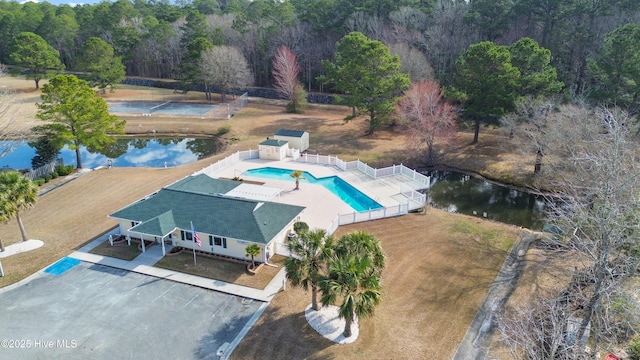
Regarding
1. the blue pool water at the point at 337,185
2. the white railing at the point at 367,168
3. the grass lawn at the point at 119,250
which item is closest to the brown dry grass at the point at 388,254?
the grass lawn at the point at 119,250

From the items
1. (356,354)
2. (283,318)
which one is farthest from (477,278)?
(283,318)

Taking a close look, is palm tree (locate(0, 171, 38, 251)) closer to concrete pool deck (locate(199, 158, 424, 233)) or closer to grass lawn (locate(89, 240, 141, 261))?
grass lawn (locate(89, 240, 141, 261))

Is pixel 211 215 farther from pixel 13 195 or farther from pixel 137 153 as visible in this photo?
pixel 137 153

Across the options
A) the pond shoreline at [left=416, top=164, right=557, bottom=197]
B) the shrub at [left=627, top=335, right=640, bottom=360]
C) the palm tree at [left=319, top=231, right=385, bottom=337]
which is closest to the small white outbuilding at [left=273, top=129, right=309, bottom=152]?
the pond shoreline at [left=416, top=164, right=557, bottom=197]

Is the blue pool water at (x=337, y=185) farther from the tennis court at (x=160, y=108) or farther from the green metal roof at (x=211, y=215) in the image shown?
the tennis court at (x=160, y=108)

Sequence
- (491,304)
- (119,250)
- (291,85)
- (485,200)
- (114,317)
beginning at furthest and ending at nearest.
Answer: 1. (291,85)
2. (485,200)
3. (119,250)
4. (491,304)
5. (114,317)

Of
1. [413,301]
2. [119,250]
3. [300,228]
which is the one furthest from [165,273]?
[413,301]
